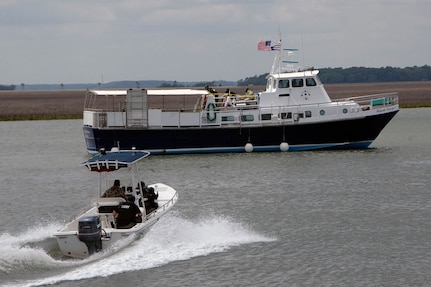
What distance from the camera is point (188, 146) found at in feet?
167

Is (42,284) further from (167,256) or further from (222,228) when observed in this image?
(222,228)

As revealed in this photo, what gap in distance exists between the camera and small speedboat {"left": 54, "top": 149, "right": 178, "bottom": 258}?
23.0 m

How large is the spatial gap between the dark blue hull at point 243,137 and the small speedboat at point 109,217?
69.2 feet

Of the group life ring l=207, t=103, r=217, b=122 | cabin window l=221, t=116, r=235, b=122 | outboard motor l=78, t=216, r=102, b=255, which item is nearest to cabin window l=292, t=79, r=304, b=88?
cabin window l=221, t=116, r=235, b=122

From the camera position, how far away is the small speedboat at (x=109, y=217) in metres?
23.0

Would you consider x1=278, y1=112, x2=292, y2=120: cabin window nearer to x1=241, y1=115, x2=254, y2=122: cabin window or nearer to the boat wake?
x1=241, y1=115, x2=254, y2=122: cabin window

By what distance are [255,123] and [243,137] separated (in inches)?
43.1

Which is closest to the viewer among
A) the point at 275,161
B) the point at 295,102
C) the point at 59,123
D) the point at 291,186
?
the point at 291,186

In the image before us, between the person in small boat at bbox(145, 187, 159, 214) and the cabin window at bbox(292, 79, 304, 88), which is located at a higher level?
the cabin window at bbox(292, 79, 304, 88)

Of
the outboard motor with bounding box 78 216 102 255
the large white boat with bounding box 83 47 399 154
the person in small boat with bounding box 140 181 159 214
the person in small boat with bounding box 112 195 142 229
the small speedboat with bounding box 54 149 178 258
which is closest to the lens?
the outboard motor with bounding box 78 216 102 255

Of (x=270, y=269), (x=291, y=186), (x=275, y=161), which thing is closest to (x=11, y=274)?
(x=270, y=269)

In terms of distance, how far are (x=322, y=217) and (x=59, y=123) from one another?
6257 cm

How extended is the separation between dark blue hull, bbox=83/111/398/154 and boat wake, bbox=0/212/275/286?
20.6 metres

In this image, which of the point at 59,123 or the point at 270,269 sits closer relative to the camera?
the point at 270,269
